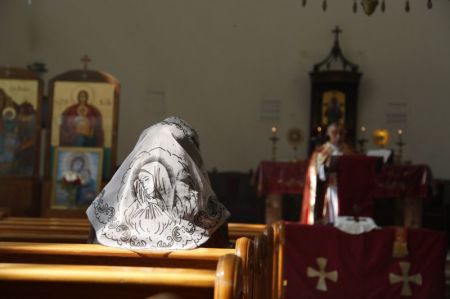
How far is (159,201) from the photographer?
254 cm

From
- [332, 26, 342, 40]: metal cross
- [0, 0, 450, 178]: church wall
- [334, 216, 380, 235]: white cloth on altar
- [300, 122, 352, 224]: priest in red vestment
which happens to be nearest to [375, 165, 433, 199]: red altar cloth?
[300, 122, 352, 224]: priest in red vestment

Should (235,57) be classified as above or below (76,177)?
above

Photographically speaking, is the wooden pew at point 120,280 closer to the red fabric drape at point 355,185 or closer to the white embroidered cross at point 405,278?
the white embroidered cross at point 405,278

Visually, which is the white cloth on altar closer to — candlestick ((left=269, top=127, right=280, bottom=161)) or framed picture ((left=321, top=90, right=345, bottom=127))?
candlestick ((left=269, top=127, right=280, bottom=161))

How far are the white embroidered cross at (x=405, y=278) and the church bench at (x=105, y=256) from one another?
4033mm

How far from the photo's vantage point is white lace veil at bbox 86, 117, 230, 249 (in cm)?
250

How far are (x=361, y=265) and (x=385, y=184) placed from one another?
2.29 meters

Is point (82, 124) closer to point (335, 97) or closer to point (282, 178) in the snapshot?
point (282, 178)

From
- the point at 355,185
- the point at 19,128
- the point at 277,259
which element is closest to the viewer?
the point at 277,259

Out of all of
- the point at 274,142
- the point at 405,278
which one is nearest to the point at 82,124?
the point at 405,278

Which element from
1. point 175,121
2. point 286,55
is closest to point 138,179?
point 175,121

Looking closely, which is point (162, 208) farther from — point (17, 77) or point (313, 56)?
point (313, 56)

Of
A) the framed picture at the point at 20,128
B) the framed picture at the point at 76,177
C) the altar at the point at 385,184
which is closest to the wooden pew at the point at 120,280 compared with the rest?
the framed picture at the point at 76,177

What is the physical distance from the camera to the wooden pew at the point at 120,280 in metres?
1.79
